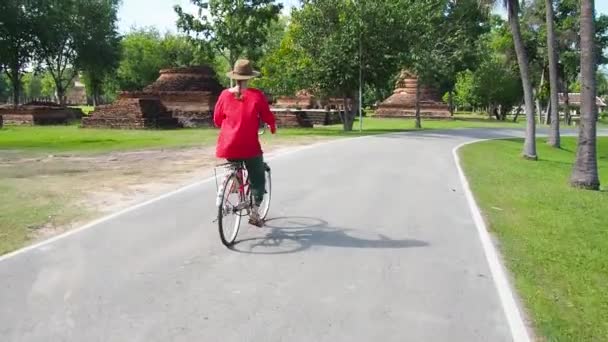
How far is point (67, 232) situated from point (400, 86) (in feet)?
160

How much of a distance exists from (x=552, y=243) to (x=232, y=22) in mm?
27005

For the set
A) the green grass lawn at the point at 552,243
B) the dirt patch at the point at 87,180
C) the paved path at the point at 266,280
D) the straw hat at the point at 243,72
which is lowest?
the green grass lawn at the point at 552,243

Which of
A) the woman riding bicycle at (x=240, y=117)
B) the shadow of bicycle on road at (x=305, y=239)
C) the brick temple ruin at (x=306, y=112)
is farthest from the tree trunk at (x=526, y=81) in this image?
the brick temple ruin at (x=306, y=112)

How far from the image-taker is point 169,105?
37.5 meters

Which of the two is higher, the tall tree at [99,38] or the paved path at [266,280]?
the tall tree at [99,38]

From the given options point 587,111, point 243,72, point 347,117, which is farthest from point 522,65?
point 243,72

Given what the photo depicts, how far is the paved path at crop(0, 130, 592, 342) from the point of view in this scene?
408cm

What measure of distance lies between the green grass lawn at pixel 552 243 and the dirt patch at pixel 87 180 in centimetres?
497

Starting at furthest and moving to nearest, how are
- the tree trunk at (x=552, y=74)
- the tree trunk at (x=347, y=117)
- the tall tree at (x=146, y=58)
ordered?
1. the tall tree at (x=146, y=58)
2. the tree trunk at (x=347, y=117)
3. the tree trunk at (x=552, y=74)

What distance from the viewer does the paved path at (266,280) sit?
4082 mm

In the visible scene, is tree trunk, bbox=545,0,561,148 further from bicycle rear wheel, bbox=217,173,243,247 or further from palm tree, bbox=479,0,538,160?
bicycle rear wheel, bbox=217,173,243,247

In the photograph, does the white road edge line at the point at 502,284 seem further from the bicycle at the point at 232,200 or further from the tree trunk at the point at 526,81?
the tree trunk at the point at 526,81

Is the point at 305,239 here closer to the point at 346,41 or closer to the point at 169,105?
the point at 346,41

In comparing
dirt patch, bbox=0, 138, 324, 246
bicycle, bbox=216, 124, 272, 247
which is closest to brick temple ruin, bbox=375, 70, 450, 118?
dirt patch, bbox=0, 138, 324, 246
